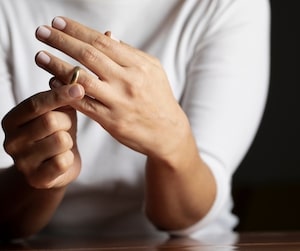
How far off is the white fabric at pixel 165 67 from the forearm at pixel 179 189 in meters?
0.06

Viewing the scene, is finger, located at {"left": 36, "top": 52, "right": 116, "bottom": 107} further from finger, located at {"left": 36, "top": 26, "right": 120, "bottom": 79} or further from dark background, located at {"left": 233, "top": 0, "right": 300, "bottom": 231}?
dark background, located at {"left": 233, "top": 0, "right": 300, "bottom": 231}

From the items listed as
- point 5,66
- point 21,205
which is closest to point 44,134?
point 21,205

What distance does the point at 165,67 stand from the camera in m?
1.30

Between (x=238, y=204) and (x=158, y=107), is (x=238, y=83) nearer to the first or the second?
(x=158, y=107)

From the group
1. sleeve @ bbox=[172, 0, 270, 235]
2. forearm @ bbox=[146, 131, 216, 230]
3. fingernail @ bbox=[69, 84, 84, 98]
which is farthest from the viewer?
sleeve @ bbox=[172, 0, 270, 235]

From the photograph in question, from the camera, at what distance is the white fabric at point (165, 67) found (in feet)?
4.11

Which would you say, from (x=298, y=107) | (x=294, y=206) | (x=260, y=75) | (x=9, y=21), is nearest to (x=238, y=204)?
(x=294, y=206)

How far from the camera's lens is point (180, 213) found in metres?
1.17

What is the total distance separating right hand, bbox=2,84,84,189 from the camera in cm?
88

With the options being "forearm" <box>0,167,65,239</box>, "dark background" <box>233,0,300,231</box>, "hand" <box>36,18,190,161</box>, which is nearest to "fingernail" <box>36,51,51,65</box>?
"hand" <box>36,18,190,161</box>

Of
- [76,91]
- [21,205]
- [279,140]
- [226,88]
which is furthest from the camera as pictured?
[279,140]

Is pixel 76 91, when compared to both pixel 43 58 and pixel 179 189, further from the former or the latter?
pixel 179 189

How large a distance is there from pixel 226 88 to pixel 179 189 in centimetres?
21

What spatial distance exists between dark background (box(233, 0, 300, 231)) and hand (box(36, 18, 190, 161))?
1503 mm
